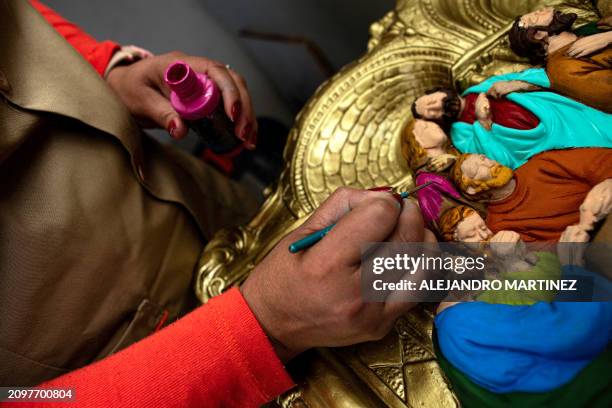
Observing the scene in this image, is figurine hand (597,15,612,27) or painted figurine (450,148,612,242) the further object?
figurine hand (597,15,612,27)

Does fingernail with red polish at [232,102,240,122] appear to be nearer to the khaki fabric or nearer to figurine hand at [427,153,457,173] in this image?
the khaki fabric

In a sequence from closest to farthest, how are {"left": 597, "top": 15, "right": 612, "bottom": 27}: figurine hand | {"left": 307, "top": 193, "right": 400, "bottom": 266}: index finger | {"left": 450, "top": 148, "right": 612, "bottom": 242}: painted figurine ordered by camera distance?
{"left": 307, "top": 193, "right": 400, "bottom": 266}: index finger → {"left": 450, "top": 148, "right": 612, "bottom": 242}: painted figurine → {"left": 597, "top": 15, "right": 612, "bottom": 27}: figurine hand

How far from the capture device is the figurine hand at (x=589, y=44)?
3.15 feet

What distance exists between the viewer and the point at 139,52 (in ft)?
4.83

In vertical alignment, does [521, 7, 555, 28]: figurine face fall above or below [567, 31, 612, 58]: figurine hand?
above

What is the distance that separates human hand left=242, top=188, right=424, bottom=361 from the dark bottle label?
1.48 ft

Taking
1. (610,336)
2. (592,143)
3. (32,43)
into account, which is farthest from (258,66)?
(610,336)

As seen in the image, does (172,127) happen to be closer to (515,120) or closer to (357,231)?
(357,231)

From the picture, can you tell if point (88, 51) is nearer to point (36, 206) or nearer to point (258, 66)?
point (36, 206)

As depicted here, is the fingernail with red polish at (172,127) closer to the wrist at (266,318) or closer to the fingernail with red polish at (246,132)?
the fingernail with red polish at (246,132)

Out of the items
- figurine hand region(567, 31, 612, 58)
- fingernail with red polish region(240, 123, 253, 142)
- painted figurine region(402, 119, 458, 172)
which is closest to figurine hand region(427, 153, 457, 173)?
painted figurine region(402, 119, 458, 172)

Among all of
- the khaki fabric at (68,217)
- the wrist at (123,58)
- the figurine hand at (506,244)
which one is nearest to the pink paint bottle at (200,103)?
the khaki fabric at (68,217)

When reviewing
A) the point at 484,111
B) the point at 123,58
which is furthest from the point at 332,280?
the point at 123,58

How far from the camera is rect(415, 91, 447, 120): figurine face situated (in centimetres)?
116
